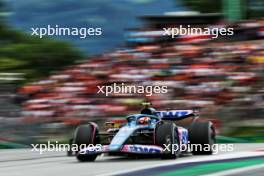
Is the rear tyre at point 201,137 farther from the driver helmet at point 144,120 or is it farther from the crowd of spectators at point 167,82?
the crowd of spectators at point 167,82

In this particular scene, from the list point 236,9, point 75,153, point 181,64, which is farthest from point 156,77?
point 75,153

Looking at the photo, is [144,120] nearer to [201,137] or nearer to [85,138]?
[85,138]

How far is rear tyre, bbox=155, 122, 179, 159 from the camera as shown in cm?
910

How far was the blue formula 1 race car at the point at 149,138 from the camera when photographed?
30.2ft

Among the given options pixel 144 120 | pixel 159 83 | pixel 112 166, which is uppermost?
pixel 159 83

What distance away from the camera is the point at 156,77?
57.9 ft

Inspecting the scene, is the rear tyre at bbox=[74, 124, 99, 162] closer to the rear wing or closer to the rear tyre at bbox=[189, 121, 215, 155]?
the rear wing

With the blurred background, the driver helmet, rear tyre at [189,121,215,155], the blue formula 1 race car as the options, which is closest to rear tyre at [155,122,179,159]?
the blue formula 1 race car

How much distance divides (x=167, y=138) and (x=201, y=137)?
109cm

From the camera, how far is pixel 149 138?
9.59 m

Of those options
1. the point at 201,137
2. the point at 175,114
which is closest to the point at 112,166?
the point at 175,114

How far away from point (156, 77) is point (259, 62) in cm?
255

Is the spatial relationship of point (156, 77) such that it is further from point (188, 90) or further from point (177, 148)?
point (177, 148)

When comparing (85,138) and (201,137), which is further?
(201,137)
